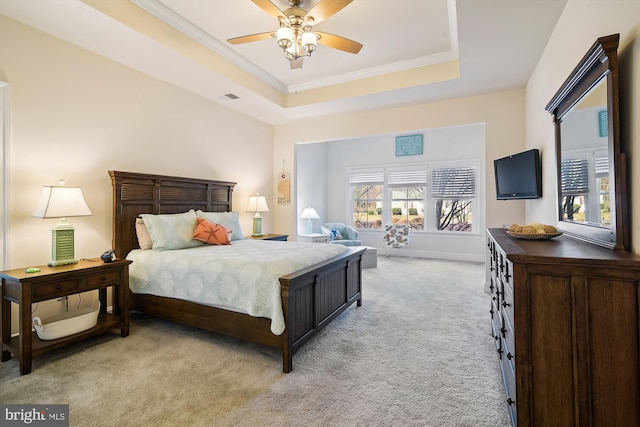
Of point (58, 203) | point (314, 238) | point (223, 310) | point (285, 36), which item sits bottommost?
point (223, 310)

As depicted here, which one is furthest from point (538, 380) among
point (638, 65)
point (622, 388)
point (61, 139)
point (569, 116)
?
point (61, 139)

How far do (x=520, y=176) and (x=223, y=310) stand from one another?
3.28m

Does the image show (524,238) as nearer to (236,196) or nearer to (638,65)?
(638,65)

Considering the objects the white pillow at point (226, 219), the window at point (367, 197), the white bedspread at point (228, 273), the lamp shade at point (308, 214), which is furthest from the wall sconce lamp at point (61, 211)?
the window at point (367, 197)

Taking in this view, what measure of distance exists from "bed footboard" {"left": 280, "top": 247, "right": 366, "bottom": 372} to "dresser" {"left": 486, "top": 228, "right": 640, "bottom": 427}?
4.62 feet

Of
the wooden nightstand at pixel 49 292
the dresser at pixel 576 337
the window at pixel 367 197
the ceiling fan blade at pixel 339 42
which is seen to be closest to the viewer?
the dresser at pixel 576 337

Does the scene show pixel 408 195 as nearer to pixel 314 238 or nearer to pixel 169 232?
pixel 314 238

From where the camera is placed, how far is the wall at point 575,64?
4.58ft

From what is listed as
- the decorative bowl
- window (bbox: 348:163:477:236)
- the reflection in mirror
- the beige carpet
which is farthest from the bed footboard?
window (bbox: 348:163:477:236)

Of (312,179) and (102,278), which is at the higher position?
(312,179)

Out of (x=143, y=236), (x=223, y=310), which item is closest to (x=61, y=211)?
(x=143, y=236)

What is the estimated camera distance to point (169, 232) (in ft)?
10.8

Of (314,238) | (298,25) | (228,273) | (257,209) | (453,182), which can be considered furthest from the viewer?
(453,182)

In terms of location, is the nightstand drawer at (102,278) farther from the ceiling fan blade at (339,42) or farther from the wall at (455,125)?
the wall at (455,125)
